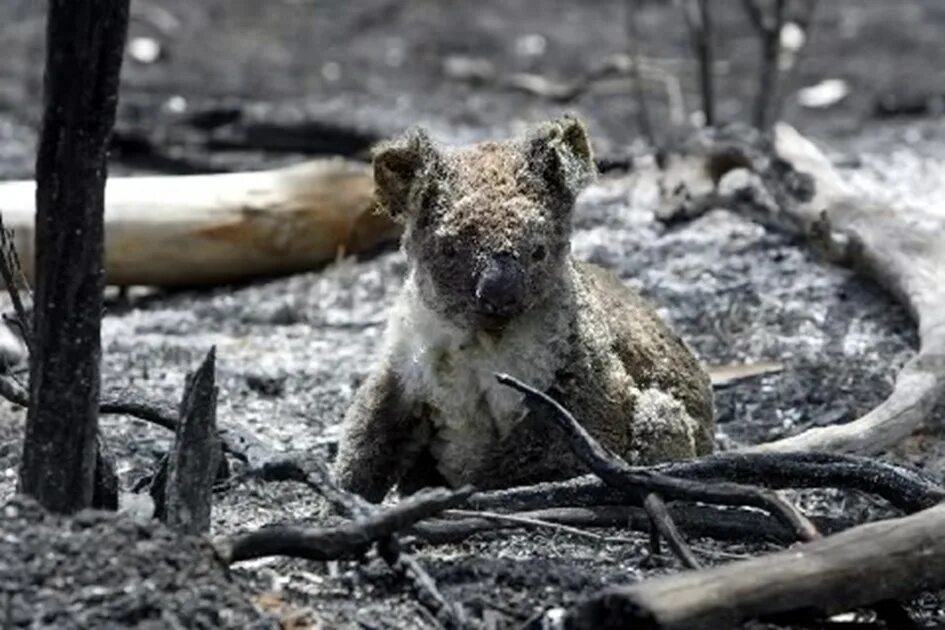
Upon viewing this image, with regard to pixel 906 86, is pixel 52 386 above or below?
below

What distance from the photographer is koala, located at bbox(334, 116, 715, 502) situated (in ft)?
17.8

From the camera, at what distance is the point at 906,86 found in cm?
1447

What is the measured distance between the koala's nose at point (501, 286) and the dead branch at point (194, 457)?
2.92 feet

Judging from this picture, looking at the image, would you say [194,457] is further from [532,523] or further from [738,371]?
[738,371]

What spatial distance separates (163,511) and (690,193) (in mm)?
5282

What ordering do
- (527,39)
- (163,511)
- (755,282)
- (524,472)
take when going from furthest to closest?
(527,39), (755,282), (524,472), (163,511)

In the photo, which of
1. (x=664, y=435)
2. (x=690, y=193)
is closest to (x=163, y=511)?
(x=664, y=435)

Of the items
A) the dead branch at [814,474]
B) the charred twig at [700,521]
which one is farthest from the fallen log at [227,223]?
the dead branch at [814,474]

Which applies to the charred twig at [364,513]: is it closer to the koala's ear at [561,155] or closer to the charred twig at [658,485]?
the charred twig at [658,485]

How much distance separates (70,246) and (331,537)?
2.71ft

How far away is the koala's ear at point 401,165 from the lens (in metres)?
5.55

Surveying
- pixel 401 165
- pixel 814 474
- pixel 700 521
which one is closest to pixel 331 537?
pixel 700 521

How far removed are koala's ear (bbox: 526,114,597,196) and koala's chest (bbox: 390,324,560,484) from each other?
0.42m

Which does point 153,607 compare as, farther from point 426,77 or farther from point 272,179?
point 426,77
